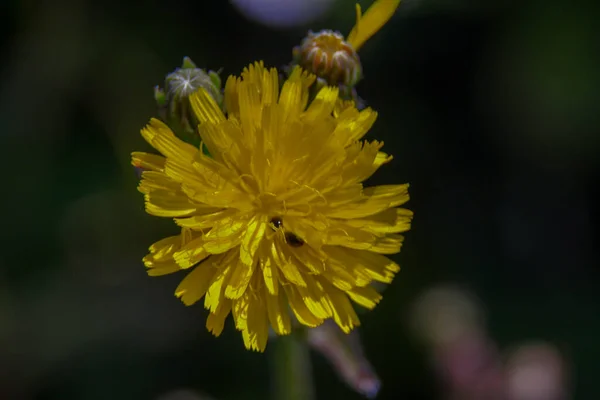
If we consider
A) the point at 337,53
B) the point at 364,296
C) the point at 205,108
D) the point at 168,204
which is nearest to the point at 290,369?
the point at 364,296

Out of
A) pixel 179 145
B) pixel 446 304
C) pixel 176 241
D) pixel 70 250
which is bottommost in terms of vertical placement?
pixel 446 304

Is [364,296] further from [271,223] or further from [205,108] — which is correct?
[205,108]

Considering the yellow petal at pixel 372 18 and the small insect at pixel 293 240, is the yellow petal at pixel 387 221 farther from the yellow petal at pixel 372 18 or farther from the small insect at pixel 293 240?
the yellow petal at pixel 372 18

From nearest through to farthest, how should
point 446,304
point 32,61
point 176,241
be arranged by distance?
Result: point 176,241
point 446,304
point 32,61

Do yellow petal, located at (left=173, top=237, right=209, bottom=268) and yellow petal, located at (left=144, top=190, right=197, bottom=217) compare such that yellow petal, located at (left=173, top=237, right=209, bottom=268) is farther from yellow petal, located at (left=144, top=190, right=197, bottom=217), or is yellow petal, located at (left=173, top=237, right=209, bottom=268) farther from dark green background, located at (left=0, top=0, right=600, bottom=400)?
dark green background, located at (left=0, top=0, right=600, bottom=400)

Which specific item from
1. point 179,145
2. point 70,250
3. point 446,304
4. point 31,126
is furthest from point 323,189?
point 31,126

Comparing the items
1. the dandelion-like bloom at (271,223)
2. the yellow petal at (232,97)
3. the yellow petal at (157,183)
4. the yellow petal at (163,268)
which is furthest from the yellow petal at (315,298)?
the yellow petal at (232,97)

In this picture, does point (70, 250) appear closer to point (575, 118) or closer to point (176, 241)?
point (176, 241)
